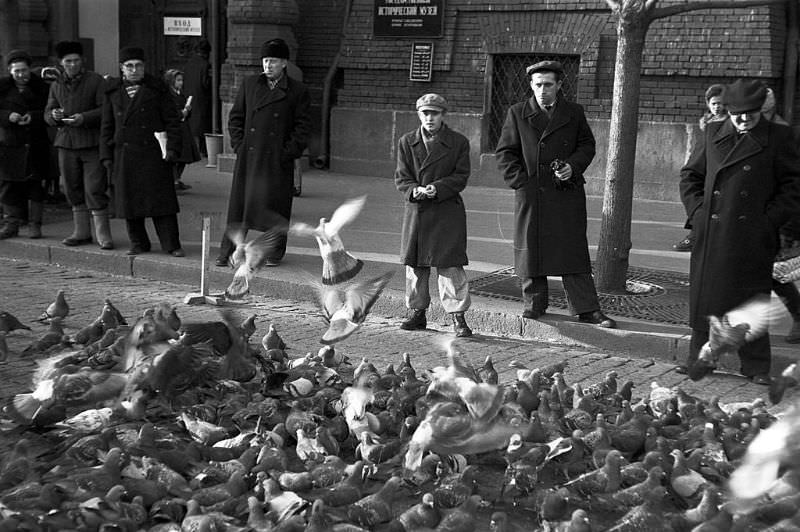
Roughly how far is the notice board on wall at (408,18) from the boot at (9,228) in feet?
23.2

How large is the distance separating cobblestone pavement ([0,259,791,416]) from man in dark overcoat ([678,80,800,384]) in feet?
1.41

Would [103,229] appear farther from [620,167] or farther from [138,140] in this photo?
[620,167]

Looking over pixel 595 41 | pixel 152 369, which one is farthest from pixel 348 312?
pixel 595 41

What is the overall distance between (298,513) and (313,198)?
35.1 feet

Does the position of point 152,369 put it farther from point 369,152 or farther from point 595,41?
point 369,152

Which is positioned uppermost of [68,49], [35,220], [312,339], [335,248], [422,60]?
[422,60]

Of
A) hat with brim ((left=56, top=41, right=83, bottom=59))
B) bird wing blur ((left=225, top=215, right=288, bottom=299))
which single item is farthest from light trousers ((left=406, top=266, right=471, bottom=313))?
hat with brim ((left=56, top=41, right=83, bottom=59))

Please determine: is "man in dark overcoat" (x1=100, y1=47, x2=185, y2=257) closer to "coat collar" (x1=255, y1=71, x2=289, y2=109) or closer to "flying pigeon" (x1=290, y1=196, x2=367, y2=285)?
"coat collar" (x1=255, y1=71, x2=289, y2=109)

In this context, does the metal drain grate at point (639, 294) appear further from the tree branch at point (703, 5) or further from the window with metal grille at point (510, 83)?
the window with metal grille at point (510, 83)

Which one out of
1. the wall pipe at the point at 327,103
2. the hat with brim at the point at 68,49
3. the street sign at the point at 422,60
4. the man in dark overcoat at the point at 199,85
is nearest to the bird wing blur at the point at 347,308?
the hat with brim at the point at 68,49

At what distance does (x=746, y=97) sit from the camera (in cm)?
691

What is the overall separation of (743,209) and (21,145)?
7.90 m

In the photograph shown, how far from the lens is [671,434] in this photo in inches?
208

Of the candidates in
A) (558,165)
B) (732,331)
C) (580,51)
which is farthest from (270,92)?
(580,51)
